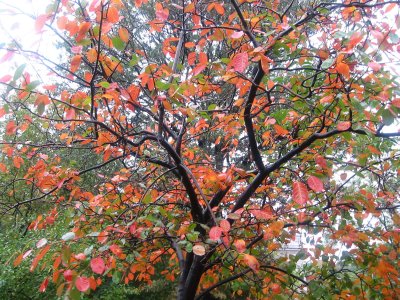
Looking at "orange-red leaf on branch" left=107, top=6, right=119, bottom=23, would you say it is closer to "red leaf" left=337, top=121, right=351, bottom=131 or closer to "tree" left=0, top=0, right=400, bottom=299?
"tree" left=0, top=0, right=400, bottom=299

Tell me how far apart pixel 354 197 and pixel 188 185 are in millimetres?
1161

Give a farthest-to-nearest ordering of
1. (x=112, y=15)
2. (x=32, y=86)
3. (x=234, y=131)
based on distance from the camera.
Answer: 1. (x=234, y=131)
2. (x=112, y=15)
3. (x=32, y=86)

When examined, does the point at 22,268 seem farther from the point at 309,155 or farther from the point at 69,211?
the point at 309,155

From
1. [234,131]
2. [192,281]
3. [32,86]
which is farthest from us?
[234,131]

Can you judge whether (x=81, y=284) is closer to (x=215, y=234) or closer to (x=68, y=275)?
(x=68, y=275)

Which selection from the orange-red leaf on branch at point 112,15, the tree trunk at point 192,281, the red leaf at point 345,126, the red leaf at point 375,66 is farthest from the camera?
the tree trunk at point 192,281

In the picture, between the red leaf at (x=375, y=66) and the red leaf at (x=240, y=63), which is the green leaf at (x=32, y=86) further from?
the red leaf at (x=375, y=66)

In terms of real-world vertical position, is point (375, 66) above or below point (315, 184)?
above

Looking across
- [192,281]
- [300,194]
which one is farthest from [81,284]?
[192,281]

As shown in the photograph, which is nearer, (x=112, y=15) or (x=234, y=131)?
(x=112, y=15)

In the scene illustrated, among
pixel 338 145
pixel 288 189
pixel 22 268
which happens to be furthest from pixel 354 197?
pixel 22 268

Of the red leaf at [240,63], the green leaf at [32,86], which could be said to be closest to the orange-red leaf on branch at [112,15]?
the green leaf at [32,86]

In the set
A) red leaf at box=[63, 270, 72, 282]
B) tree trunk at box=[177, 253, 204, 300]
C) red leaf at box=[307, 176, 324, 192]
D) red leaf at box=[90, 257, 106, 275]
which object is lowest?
red leaf at box=[63, 270, 72, 282]

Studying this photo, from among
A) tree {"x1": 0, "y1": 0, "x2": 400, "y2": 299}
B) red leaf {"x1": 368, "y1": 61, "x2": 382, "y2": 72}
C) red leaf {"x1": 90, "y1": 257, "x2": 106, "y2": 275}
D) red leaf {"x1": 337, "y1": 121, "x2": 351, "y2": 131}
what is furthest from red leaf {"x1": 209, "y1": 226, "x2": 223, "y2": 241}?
red leaf {"x1": 368, "y1": 61, "x2": 382, "y2": 72}
